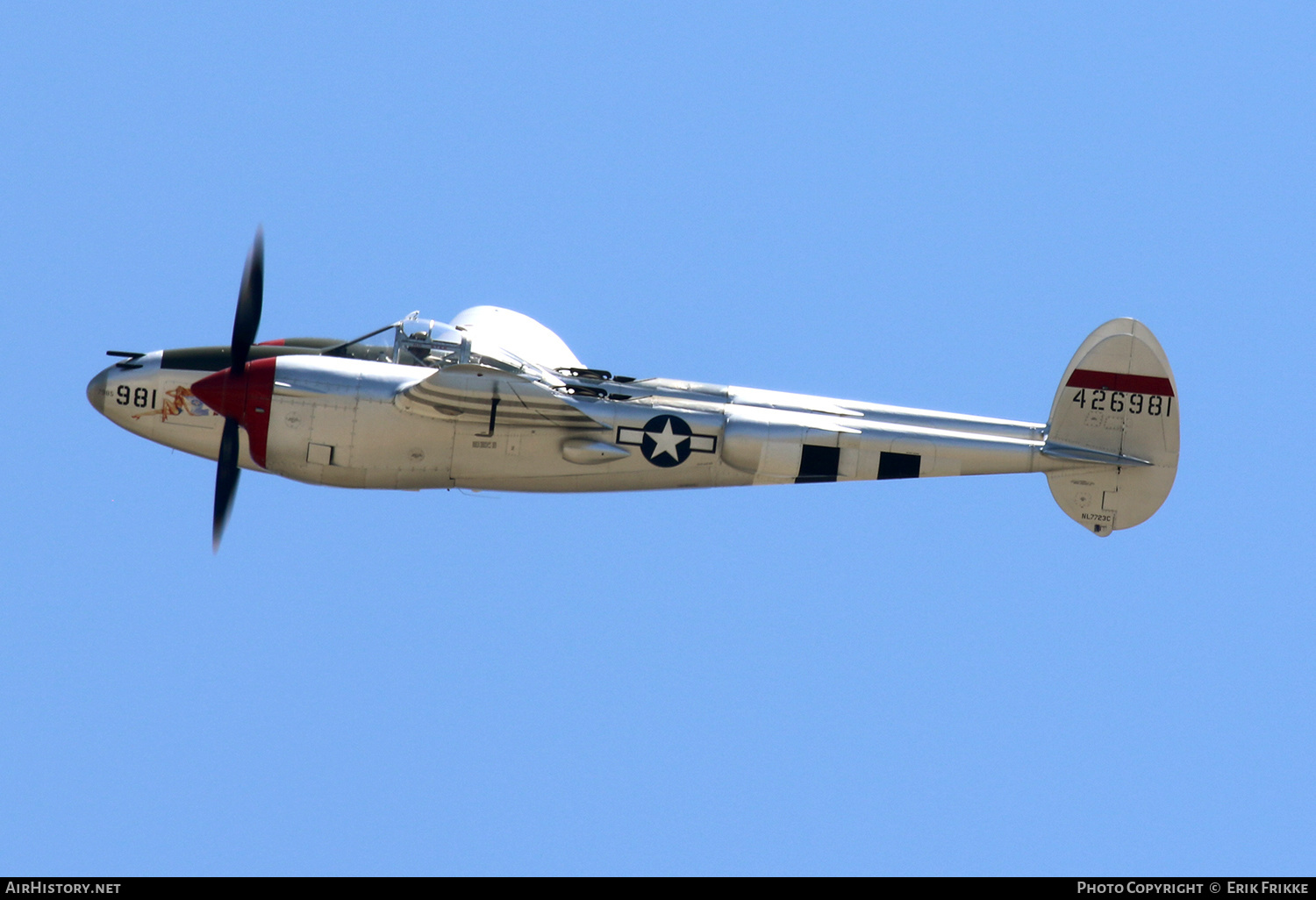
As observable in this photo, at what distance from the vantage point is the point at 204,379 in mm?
21094

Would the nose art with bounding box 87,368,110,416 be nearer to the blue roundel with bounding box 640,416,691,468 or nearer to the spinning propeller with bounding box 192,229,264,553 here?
the spinning propeller with bounding box 192,229,264,553

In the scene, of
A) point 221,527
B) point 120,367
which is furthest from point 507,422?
point 120,367

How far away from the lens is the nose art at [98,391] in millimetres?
21672

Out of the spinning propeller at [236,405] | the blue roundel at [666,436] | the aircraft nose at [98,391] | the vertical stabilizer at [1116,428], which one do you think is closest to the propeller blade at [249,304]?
the spinning propeller at [236,405]

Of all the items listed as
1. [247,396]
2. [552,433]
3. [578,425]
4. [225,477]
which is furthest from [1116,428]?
[225,477]

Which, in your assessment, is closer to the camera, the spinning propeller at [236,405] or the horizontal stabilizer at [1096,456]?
the spinning propeller at [236,405]

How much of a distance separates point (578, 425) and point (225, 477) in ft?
15.5

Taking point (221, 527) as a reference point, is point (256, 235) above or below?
above

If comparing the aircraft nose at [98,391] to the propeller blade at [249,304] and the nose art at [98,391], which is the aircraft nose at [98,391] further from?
the propeller blade at [249,304]

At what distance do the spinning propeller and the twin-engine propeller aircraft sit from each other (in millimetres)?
23

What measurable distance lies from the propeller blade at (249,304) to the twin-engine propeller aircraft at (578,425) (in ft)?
0.07

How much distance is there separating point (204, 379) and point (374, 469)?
257cm
